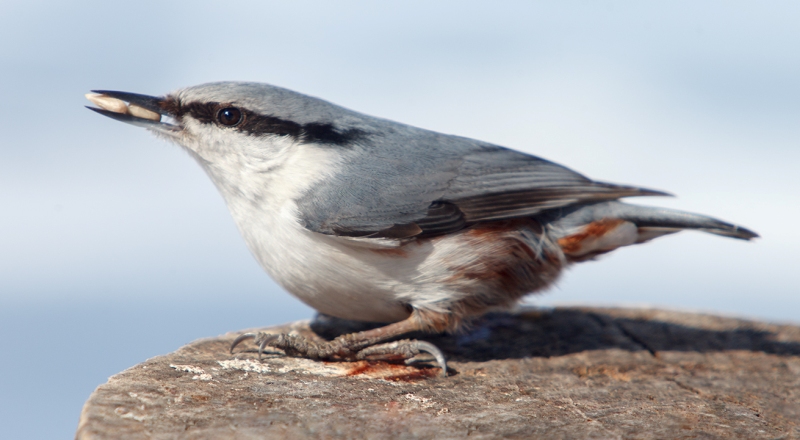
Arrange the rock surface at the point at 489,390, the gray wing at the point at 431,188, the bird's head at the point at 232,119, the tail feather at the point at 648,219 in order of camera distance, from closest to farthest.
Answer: the rock surface at the point at 489,390 < the gray wing at the point at 431,188 < the bird's head at the point at 232,119 < the tail feather at the point at 648,219

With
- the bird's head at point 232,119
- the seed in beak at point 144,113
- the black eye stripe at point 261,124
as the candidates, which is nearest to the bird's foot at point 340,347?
the bird's head at point 232,119

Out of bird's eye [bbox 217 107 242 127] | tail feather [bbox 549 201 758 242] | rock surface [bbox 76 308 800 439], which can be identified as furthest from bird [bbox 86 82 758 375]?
rock surface [bbox 76 308 800 439]

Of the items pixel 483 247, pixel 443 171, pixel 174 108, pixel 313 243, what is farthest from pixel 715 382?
pixel 174 108

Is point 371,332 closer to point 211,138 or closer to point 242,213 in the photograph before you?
point 242,213

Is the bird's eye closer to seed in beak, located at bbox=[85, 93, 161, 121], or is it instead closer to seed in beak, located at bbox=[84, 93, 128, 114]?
seed in beak, located at bbox=[85, 93, 161, 121]

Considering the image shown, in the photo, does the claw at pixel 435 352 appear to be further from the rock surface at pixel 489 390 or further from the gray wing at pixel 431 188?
the gray wing at pixel 431 188

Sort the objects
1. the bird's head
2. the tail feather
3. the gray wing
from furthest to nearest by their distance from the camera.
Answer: the tail feather → the bird's head → the gray wing

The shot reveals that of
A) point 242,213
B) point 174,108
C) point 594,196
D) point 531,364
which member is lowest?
point 531,364
